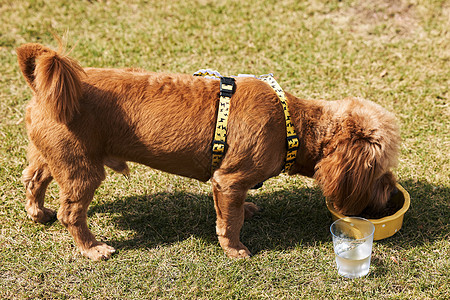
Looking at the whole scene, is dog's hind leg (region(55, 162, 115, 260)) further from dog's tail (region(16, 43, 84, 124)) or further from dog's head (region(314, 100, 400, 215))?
dog's head (region(314, 100, 400, 215))

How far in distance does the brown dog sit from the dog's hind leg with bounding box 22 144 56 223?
56 centimetres

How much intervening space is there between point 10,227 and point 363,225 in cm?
325

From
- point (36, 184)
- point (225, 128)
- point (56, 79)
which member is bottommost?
point (36, 184)

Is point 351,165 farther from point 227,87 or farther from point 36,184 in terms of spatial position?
point 36,184

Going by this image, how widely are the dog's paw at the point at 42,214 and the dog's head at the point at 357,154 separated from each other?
2574mm

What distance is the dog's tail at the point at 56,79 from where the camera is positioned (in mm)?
3281

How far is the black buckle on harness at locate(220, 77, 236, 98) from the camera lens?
361 centimetres

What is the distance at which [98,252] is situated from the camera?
4.08 meters

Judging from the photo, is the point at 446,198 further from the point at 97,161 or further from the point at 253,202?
the point at 97,161

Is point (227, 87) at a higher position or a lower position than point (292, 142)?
higher

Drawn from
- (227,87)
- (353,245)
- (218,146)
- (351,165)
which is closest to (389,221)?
(353,245)

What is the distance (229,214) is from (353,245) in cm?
103

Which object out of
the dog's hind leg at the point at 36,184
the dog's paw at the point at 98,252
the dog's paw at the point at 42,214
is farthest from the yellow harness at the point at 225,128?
the dog's paw at the point at 42,214

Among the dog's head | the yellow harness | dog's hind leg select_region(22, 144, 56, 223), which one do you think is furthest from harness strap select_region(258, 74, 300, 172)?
dog's hind leg select_region(22, 144, 56, 223)
